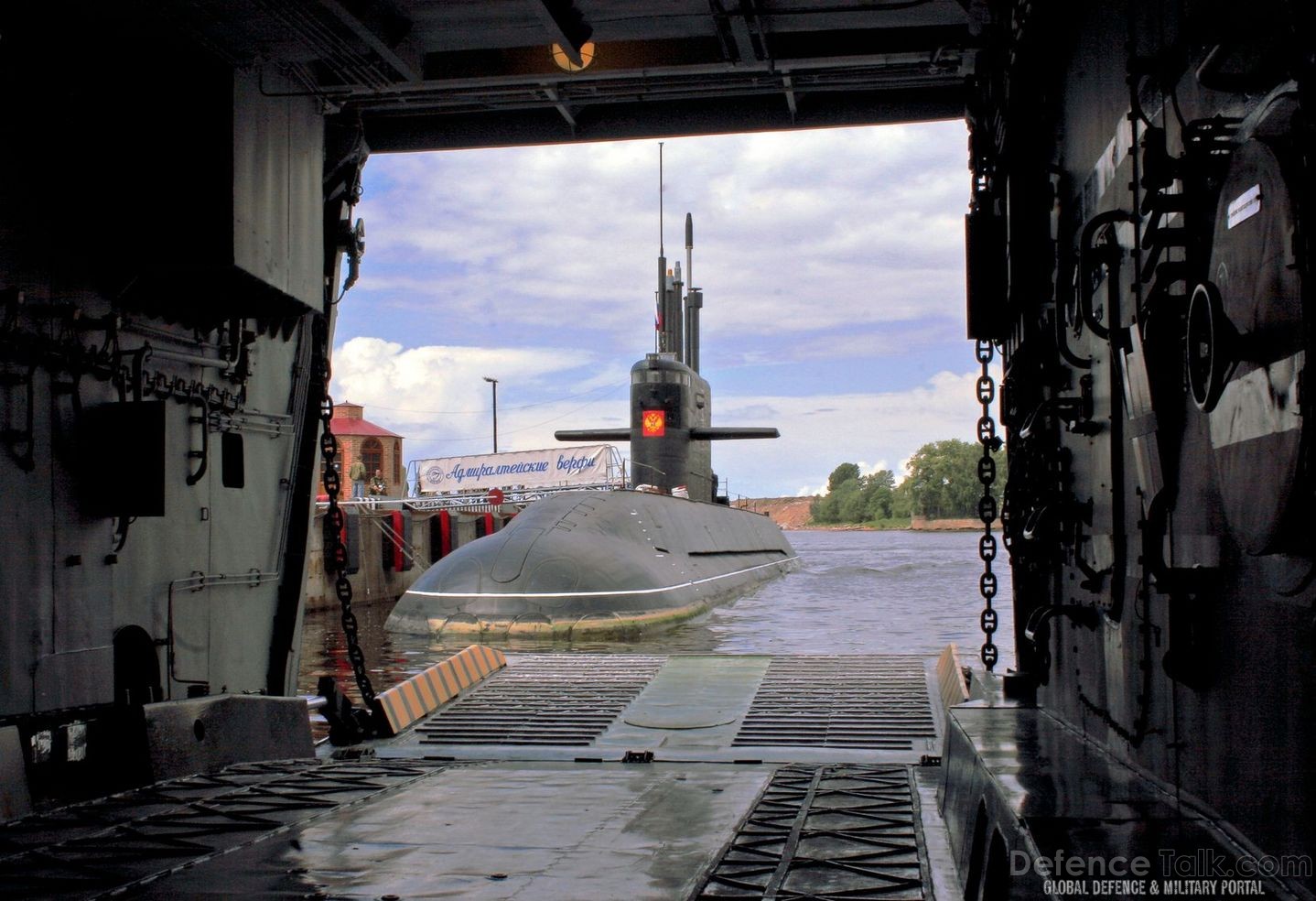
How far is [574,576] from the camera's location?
23344 mm

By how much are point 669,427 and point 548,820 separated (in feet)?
81.6

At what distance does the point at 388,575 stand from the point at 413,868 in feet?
103

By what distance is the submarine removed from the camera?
2270 cm

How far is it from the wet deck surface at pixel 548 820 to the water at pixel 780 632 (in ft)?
28.0

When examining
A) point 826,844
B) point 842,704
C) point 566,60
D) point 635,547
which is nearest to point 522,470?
point 635,547

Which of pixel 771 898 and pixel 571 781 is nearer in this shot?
pixel 771 898

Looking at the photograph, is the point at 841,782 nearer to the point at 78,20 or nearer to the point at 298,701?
the point at 298,701

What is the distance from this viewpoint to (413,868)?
4.94 meters

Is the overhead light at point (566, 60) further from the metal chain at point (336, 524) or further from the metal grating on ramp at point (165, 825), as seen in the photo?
the metal grating on ramp at point (165, 825)

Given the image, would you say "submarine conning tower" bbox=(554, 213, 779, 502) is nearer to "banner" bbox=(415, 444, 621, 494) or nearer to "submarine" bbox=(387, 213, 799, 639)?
"submarine" bbox=(387, 213, 799, 639)

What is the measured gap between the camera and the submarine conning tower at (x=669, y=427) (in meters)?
30.1

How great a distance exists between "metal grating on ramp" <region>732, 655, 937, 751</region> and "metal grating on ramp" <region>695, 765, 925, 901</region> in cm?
217

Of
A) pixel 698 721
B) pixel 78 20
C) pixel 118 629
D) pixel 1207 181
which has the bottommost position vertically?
pixel 698 721

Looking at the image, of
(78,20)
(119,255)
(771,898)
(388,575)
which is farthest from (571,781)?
(388,575)
